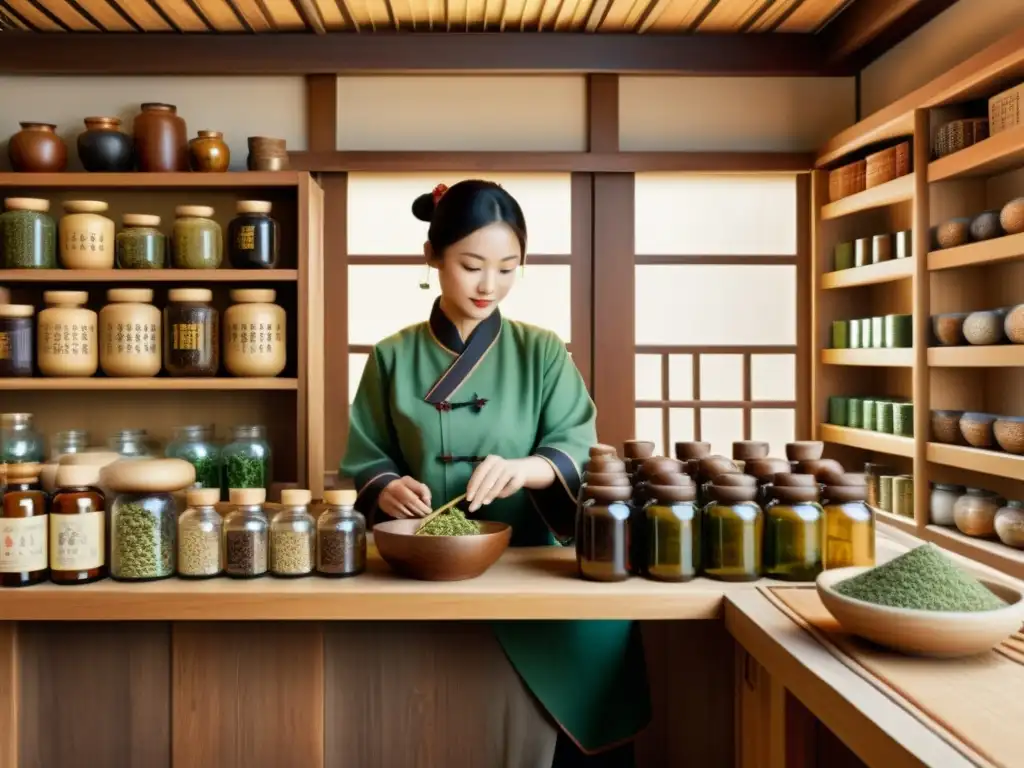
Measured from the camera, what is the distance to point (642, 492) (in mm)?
1640

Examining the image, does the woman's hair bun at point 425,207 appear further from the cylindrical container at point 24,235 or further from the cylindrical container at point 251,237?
the cylindrical container at point 24,235

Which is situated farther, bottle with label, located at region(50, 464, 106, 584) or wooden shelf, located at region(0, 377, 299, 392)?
wooden shelf, located at region(0, 377, 299, 392)

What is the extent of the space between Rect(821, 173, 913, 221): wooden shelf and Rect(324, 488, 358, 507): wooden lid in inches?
88.9

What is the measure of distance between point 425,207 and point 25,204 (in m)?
2.07

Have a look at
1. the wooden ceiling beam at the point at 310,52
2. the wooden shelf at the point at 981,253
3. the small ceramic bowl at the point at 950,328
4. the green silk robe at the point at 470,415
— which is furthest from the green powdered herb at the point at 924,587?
the wooden ceiling beam at the point at 310,52

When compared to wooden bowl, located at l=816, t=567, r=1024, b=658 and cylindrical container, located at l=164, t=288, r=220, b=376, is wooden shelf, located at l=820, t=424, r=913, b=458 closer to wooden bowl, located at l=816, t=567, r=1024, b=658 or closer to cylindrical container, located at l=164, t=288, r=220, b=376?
wooden bowl, located at l=816, t=567, r=1024, b=658

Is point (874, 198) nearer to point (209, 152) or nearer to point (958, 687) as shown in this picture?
point (209, 152)

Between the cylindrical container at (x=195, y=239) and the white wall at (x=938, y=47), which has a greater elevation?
the white wall at (x=938, y=47)

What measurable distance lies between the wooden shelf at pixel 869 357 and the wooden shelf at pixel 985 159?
0.57 m

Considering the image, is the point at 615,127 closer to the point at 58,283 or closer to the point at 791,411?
the point at 791,411

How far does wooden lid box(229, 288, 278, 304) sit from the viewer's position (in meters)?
3.43

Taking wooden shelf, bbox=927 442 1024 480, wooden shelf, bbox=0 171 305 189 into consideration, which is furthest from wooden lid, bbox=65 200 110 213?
wooden shelf, bbox=927 442 1024 480

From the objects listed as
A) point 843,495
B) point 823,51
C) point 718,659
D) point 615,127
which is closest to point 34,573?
point 718,659

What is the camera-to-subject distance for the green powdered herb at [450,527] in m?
1.60
